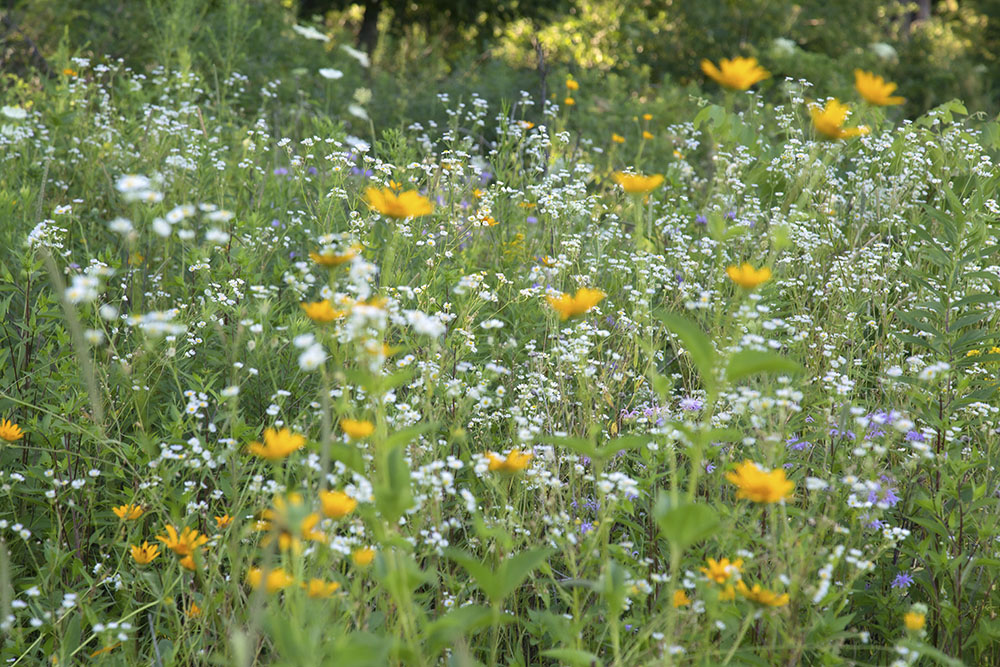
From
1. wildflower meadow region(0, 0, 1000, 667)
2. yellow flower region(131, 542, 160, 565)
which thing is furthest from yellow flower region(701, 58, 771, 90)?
yellow flower region(131, 542, 160, 565)

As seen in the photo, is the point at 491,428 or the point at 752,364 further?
the point at 491,428

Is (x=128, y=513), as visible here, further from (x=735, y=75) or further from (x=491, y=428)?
(x=735, y=75)

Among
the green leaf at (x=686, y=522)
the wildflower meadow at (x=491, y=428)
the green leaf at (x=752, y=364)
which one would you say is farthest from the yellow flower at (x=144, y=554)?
the green leaf at (x=752, y=364)

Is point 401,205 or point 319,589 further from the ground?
point 401,205

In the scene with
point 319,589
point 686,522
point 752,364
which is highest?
point 752,364

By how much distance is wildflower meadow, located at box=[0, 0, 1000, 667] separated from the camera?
156 centimetres

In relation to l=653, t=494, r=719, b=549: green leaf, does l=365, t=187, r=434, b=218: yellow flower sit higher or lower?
higher

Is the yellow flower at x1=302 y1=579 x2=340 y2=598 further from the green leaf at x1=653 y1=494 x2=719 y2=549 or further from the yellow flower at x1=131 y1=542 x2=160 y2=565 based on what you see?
the yellow flower at x1=131 y1=542 x2=160 y2=565

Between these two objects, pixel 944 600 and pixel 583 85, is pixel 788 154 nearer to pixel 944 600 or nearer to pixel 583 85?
pixel 944 600

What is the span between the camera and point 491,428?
260 centimetres

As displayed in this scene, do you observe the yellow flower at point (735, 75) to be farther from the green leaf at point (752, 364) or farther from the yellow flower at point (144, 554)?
the yellow flower at point (144, 554)

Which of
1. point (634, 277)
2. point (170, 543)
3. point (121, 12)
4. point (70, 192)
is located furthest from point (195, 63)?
point (170, 543)

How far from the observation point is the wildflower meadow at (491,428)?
61.3 inches

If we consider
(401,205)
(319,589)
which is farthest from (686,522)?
(401,205)
